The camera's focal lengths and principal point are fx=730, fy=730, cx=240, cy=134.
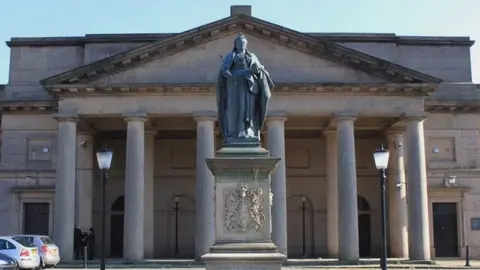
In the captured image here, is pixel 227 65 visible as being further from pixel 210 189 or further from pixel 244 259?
pixel 210 189

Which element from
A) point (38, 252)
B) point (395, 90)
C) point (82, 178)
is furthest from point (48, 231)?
point (395, 90)

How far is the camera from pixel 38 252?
32938mm

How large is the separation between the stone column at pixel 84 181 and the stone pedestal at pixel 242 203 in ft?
97.2

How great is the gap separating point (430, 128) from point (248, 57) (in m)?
32.4

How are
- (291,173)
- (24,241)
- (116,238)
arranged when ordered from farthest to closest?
(291,173) < (116,238) < (24,241)

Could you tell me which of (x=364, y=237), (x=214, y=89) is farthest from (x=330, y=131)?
(x=214, y=89)

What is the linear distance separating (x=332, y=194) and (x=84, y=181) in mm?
14654

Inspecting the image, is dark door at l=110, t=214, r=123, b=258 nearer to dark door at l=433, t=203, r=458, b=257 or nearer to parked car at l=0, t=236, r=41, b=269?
parked car at l=0, t=236, r=41, b=269

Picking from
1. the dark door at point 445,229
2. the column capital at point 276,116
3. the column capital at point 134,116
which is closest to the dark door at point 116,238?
the column capital at point 134,116

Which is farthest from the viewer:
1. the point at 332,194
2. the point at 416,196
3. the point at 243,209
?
the point at 332,194

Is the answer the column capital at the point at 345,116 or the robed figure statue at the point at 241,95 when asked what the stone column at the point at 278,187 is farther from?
the robed figure statue at the point at 241,95

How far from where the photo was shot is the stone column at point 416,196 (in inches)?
1499

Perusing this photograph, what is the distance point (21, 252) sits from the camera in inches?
1212

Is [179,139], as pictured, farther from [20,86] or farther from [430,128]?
[430,128]
